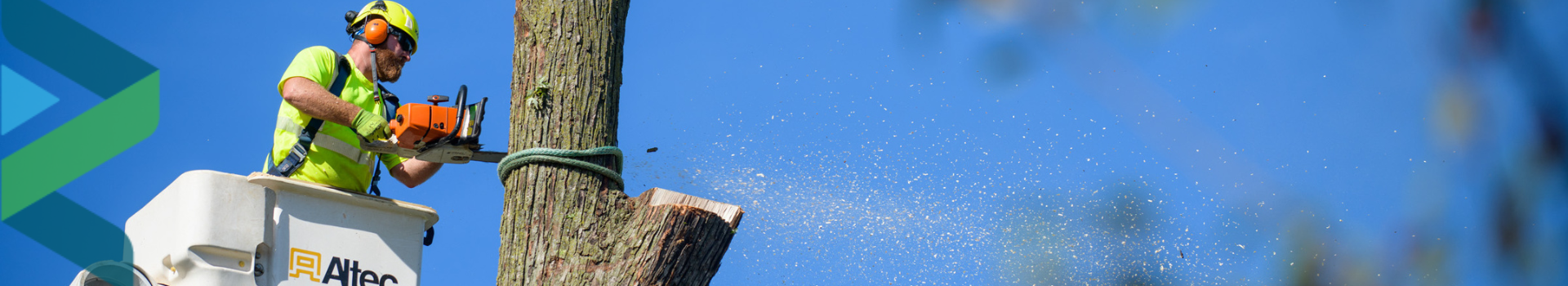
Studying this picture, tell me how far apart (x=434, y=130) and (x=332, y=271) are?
2.29 feet

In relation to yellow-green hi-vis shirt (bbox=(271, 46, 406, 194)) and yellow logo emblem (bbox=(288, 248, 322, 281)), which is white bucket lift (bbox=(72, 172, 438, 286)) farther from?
yellow-green hi-vis shirt (bbox=(271, 46, 406, 194))

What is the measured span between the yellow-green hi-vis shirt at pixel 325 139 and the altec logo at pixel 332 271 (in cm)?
52

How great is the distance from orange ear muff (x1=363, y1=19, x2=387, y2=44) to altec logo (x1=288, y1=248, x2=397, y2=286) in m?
1.17

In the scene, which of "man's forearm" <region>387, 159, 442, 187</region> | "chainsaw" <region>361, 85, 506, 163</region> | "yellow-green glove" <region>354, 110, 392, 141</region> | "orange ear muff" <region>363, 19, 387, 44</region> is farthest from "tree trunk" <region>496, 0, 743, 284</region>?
"man's forearm" <region>387, 159, 442, 187</region>

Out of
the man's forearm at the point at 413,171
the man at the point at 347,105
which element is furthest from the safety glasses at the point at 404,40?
the man's forearm at the point at 413,171

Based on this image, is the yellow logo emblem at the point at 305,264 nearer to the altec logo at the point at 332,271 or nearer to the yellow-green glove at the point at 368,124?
the altec logo at the point at 332,271

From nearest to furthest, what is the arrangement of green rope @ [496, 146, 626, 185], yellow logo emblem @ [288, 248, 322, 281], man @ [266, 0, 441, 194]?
green rope @ [496, 146, 626, 185], yellow logo emblem @ [288, 248, 322, 281], man @ [266, 0, 441, 194]

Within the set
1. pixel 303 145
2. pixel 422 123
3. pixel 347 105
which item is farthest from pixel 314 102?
pixel 422 123

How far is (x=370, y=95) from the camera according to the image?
A: 5625mm

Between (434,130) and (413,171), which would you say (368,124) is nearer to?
(434,130)

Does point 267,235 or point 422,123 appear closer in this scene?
point 267,235

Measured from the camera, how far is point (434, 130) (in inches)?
199

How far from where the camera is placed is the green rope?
13.0ft

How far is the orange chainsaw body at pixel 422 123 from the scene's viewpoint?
502 cm
